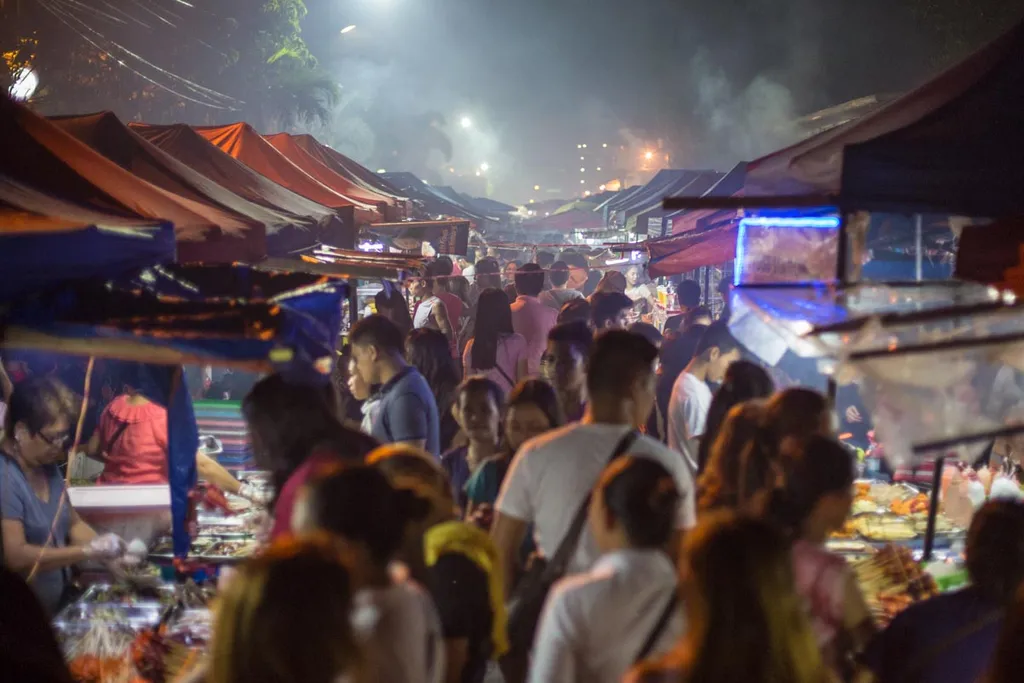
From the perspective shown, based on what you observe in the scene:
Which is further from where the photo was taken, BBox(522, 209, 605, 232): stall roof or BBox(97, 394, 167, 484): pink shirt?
BBox(522, 209, 605, 232): stall roof

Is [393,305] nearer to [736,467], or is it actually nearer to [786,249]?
[786,249]

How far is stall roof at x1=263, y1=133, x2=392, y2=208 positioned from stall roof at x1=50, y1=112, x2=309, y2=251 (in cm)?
707

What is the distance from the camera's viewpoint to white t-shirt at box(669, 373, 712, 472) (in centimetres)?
575

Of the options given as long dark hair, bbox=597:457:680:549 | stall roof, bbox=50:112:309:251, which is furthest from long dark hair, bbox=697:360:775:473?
stall roof, bbox=50:112:309:251

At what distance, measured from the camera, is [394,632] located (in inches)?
92.7

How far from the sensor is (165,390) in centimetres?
450

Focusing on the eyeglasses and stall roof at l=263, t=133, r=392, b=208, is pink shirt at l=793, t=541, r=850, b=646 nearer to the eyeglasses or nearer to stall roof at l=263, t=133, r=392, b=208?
the eyeglasses

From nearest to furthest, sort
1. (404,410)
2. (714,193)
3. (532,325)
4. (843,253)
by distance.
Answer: (843,253)
(404,410)
(532,325)
(714,193)

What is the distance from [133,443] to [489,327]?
3.14 meters

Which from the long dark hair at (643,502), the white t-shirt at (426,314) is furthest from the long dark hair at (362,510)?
the white t-shirt at (426,314)

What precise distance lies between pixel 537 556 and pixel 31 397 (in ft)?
10.8

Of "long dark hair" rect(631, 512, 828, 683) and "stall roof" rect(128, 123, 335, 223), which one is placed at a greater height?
"stall roof" rect(128, 123, 335, 223)

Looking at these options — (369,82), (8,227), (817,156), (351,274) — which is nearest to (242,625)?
(8,227)

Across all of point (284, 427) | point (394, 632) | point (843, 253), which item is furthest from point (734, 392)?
point (394, 632)
